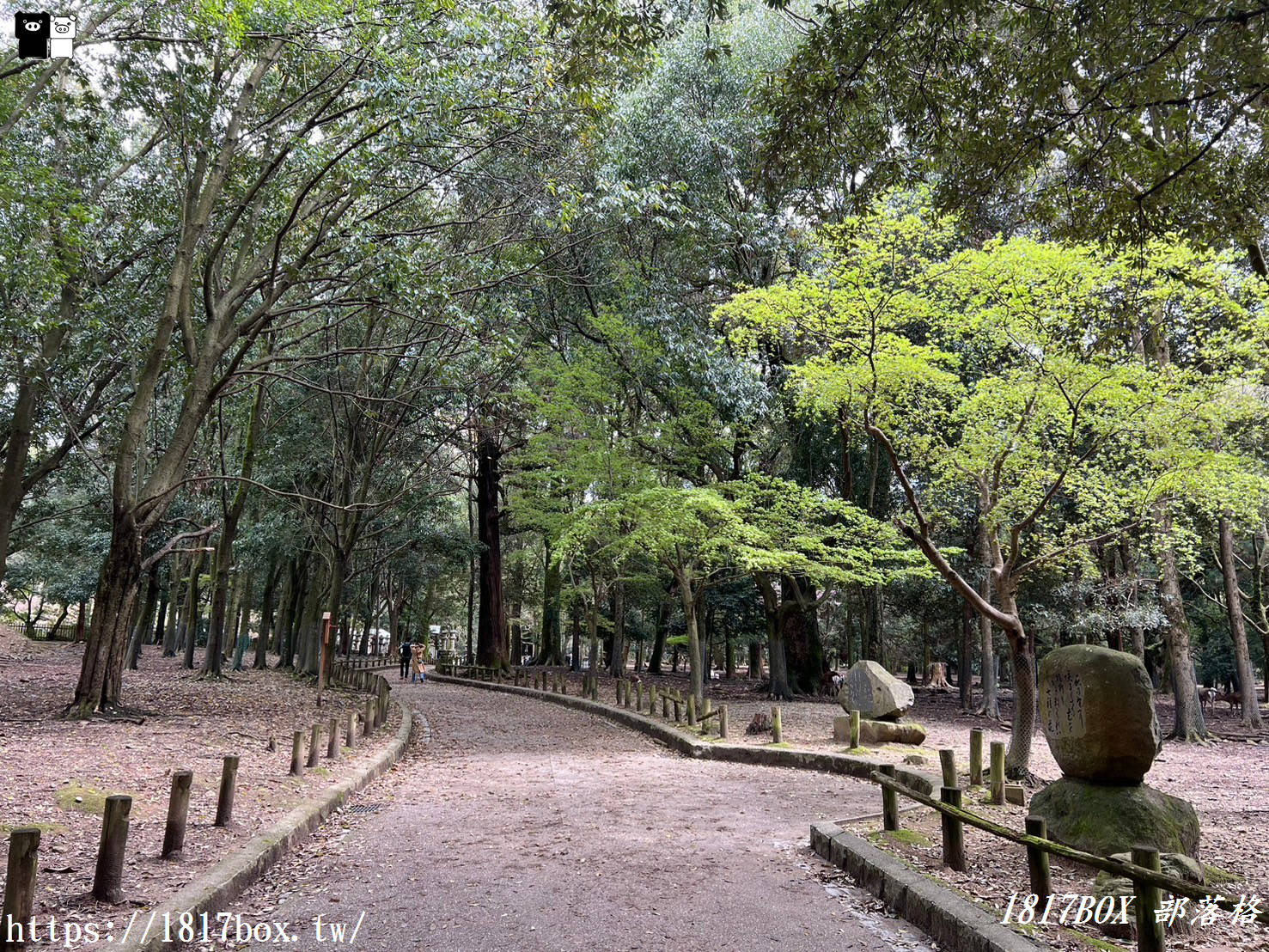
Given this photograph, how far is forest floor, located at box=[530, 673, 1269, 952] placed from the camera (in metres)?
5.60

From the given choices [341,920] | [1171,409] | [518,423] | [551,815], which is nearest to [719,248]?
[518,423]

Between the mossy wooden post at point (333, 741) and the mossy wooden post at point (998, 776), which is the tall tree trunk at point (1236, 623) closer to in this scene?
the mossy wooden post at point (998, 776)

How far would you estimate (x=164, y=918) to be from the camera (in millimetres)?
Result: 4352

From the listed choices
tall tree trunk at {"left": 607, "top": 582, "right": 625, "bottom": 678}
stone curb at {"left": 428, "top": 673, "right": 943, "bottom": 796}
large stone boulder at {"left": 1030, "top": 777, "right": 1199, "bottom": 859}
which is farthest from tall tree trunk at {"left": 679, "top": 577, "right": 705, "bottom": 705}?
large stone boulder at {"left": 1030, "top": 777, "right": 1199, "bottom": 859}

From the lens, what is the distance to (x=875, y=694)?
14719 millimetres

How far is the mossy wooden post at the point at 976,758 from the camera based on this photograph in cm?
937

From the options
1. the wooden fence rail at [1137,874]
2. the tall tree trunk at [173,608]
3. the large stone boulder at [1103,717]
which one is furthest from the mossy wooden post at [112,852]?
the tall tree trunk at [173,608]

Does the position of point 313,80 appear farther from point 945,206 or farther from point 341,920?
point 341,920

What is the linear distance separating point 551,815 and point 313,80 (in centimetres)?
1081

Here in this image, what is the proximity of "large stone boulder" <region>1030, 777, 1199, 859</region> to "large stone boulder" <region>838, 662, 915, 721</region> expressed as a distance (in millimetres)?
7736

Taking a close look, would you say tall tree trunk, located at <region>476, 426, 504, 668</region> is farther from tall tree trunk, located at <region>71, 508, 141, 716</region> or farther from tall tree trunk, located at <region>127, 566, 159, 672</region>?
tall tree trunk, located at <region>71, 508, 141, 716</region>

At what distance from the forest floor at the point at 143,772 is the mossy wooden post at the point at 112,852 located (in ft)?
0.26

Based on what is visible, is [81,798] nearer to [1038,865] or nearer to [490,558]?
[1038,865]

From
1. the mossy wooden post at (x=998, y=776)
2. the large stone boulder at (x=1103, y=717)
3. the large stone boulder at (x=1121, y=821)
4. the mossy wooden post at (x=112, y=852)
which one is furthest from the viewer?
the mossy wooden post at (x=998, y=776)
